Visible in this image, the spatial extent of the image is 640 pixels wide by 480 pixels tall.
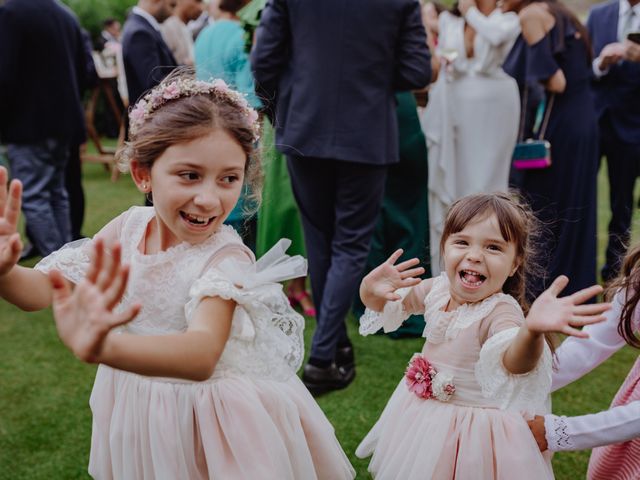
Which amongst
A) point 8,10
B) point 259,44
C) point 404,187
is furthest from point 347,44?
point 8,10

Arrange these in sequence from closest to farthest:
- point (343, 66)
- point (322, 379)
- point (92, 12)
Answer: point (343, 66)
point (322, 379)
point (92, 12)

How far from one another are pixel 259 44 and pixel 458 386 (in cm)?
191

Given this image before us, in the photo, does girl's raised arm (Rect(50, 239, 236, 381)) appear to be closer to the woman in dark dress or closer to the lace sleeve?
the lace sleeve

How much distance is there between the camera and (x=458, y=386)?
70.6 inches

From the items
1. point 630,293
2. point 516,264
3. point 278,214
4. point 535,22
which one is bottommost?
point 278,214

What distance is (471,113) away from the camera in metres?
3.95

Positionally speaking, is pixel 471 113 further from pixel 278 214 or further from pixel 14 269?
pixel 14 269

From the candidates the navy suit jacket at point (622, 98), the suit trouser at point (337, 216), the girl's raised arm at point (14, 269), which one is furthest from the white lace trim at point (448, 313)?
the navy suit jacket at point (622, 98)

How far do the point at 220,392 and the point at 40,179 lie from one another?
3378 mm

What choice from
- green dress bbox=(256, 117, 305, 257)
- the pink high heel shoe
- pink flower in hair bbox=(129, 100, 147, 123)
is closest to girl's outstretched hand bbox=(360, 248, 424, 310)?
pink flower in hair bbox=(129, 100, 147, 123)

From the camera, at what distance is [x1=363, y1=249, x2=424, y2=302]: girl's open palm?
180 cm

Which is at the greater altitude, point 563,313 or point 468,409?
point 563,313

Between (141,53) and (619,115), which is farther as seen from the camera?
(619,115)

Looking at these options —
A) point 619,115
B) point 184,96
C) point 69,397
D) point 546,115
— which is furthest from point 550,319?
point 619,115
